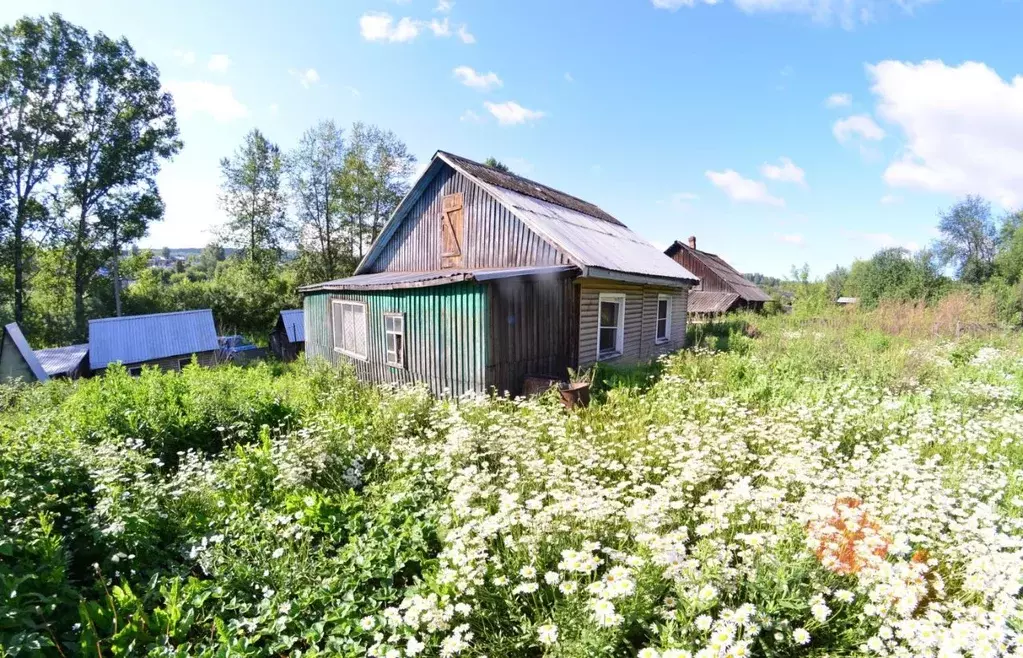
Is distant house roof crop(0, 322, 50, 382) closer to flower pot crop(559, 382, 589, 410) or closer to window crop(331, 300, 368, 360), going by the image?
window crop(331, 300, 368, 360)

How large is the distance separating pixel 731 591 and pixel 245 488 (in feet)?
14.1

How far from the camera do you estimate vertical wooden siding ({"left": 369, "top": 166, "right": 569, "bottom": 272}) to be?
34.3ft

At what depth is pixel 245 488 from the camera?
4.26 meters

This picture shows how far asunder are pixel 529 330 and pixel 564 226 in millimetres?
4274

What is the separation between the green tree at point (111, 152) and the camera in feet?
68.1

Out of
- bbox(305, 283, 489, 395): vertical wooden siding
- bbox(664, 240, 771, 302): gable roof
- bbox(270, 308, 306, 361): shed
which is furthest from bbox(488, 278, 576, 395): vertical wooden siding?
bbox(664, 240, 771, 302): gable roof

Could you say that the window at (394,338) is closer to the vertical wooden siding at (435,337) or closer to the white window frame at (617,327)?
the vertical wooden siding at (435,337)

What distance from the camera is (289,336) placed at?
22938 mm

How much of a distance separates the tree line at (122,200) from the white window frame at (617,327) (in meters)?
23.9

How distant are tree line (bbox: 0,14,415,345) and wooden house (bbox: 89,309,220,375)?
758 cm

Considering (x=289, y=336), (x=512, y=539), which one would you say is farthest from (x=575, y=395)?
(x=289, y=336)

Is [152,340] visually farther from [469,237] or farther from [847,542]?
[847,542]

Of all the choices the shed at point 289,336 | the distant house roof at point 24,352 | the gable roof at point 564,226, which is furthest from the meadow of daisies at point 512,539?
the shed at point 289,336

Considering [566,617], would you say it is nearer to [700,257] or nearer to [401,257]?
[401,257]
